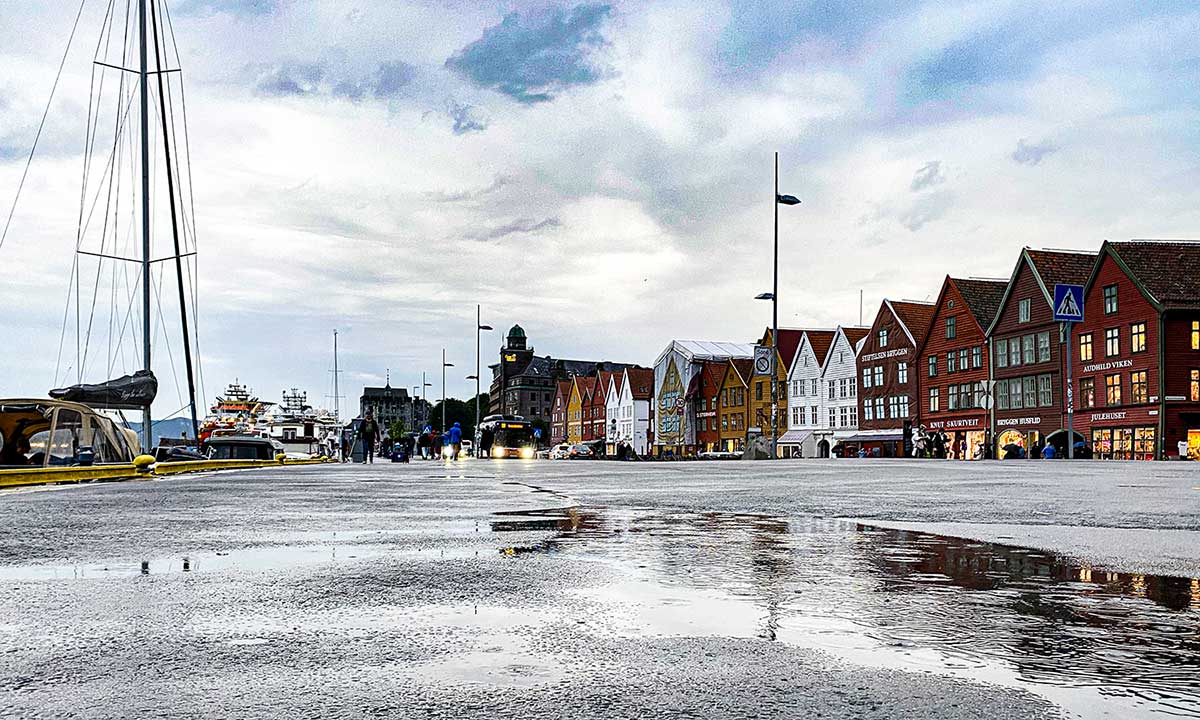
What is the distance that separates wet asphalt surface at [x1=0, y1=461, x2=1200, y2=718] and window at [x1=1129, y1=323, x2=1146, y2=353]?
56.3 metres

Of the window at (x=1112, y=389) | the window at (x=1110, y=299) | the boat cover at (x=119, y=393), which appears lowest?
the boat cover at (x=119, y=393)

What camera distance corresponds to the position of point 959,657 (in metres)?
2.95

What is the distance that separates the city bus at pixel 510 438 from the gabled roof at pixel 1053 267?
33938mm

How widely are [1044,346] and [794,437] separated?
30.6 m

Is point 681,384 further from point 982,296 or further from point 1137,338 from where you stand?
point 1137,338

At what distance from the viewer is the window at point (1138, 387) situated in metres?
57.3

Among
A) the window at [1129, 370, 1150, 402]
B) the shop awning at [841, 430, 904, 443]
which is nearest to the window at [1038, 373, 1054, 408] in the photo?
the window at [1129, 370, 1150, 402]

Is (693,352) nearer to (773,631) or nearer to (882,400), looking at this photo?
(882,400)

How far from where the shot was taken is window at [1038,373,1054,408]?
65.6 metres

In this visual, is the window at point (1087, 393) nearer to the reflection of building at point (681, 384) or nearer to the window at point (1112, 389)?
the window at point (1112, 389)

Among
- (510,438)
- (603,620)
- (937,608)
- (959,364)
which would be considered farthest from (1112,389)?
(603,620)

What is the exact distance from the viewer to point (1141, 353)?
5791 centimetres

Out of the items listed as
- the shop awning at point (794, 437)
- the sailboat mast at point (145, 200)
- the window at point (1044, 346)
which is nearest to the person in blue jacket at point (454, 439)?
the sailboat mast at point (145, 200)

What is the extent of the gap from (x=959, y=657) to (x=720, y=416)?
106 meters
